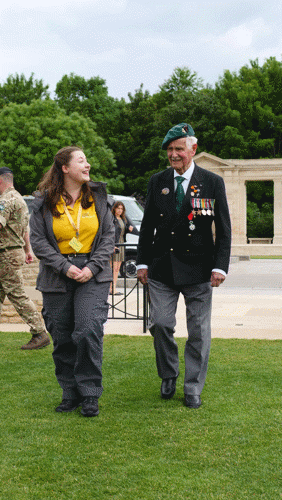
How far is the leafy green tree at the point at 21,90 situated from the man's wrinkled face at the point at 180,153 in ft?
144

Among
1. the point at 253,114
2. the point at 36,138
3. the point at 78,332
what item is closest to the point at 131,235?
the point at 78,332

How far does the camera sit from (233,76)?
165 feet

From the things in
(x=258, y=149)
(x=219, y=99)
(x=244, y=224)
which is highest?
(x=219, y=99)

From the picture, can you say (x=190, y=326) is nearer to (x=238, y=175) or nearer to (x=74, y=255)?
(x=74, y=255)

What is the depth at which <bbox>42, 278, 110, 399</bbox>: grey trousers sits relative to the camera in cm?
434

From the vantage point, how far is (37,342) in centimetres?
694

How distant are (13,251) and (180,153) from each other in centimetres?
283

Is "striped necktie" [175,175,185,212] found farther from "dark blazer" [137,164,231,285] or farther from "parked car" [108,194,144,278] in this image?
"parked car" [108,194,144,278]

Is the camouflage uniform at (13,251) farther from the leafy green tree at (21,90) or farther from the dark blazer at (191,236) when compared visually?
the leafy green tree at (21,90)

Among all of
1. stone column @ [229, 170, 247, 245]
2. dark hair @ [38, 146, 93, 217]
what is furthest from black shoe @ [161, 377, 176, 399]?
stone column @ [229, 170, 247, 245]

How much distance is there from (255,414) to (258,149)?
42.5m

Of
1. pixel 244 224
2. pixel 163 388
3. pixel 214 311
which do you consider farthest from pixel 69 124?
pixel 163 388

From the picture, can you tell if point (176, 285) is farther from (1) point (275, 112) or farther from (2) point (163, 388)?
(1) point (275, 112)

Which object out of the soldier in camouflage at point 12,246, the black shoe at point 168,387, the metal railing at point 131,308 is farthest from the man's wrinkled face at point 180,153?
the metal railing at point 131,308
